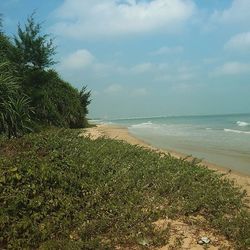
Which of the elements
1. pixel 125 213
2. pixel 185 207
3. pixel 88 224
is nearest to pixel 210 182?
pixel 185 207

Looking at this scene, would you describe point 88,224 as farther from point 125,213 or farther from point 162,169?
point 162,169

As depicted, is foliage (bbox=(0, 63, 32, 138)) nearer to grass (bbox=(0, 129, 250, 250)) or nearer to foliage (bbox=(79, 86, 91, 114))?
grass (bbox=(0, 129, 250, 250))

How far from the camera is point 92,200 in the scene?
257 inches

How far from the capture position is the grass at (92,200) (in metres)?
5.84

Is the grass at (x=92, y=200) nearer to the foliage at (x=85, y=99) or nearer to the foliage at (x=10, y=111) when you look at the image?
the foliage at (x=10, y=111)

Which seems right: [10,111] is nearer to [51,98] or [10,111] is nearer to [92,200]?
[92,200]

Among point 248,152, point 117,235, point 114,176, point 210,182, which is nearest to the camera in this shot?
point 117,235

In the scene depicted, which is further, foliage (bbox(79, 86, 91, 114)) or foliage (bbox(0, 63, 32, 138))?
foliage (bbox(79, 86, 91, 114))

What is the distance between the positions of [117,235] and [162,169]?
279 centimetres

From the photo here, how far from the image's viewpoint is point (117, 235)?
19.4 feet

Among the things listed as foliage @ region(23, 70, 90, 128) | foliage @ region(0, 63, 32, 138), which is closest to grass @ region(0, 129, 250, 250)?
foliage @ region(0, 63, 32, 138)

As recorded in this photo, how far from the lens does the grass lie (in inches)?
230

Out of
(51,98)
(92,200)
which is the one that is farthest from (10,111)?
(51,98)

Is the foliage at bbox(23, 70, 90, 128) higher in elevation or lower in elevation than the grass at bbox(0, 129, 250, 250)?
higher
